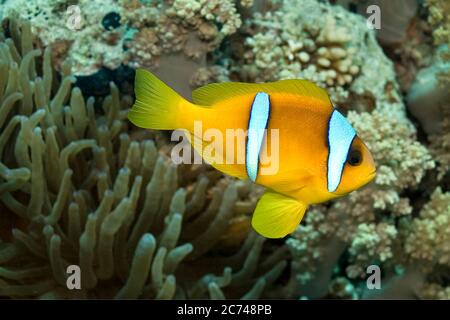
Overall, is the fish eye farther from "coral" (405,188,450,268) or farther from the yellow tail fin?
"coral" (405,188,450,268)

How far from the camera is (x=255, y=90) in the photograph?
1.12 metres

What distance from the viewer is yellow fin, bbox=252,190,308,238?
1.09 meters

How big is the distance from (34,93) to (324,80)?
115 cm

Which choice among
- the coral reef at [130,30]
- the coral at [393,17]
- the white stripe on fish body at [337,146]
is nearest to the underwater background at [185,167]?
the coral reef at [130,30]

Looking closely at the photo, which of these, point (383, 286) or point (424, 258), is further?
point (383, 286)

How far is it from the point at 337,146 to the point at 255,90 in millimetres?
204

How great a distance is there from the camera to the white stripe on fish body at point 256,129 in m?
1.07

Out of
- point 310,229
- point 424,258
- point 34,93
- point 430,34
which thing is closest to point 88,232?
point 34,93

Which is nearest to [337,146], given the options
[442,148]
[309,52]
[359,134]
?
[359,134]

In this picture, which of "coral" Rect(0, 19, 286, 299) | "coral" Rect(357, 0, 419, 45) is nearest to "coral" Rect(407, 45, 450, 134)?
"coral" Rect(357, 0, 419, 45)

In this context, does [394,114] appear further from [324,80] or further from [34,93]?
[34,93]

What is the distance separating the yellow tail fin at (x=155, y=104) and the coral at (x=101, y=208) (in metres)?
0.69

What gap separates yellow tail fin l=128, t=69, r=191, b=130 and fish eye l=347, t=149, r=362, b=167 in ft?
1.14

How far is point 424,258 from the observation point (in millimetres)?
2062
